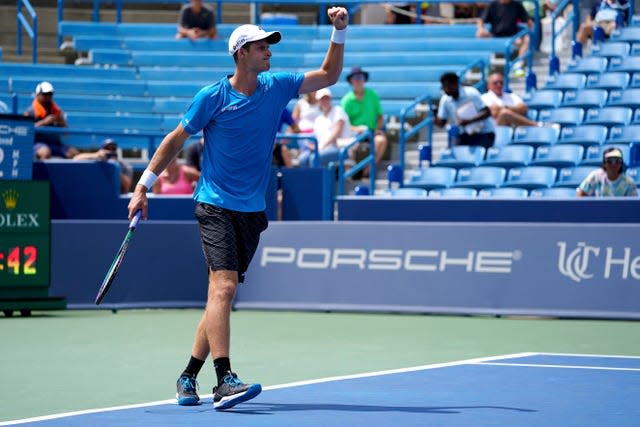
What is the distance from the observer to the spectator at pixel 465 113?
16969mm

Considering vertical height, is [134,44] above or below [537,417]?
above

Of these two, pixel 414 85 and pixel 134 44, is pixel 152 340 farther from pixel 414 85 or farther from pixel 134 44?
pixel 134 44

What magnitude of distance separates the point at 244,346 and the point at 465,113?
716 cm

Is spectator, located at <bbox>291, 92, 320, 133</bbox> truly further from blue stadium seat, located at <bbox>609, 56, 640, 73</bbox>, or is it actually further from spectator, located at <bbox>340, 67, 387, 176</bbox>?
blue stadium seat, located at <bbox>609, 56, 640, 73</bbox>

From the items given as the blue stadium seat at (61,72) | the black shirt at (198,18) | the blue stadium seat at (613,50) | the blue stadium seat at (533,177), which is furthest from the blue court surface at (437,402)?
the black shirt at (198,18)

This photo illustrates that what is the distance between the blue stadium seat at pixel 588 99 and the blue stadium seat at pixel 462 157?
1.56 m

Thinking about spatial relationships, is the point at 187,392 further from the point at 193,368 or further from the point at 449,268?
the point at 449,268

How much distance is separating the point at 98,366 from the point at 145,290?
5094 millimetres

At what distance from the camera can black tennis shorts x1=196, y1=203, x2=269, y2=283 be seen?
746 cm

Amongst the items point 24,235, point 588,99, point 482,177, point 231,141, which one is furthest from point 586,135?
point 231,141

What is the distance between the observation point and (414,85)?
20500mm

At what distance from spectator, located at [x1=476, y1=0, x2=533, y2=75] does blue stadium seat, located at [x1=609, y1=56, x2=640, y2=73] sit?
238 centimetres

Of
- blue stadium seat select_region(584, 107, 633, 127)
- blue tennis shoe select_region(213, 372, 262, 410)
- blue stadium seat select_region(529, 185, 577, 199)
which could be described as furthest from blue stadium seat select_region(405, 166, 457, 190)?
blue tennis shoe select_region(213, 372, 262, 410)

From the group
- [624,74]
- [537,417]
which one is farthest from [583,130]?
[537,417]
